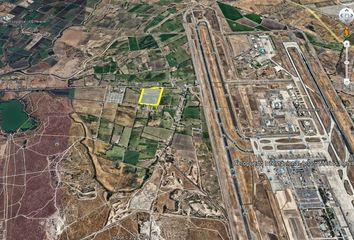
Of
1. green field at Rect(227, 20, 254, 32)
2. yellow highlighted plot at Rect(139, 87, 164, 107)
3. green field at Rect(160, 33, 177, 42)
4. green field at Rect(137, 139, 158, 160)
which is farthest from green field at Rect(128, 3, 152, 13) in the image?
green field at Rect(137, 139, 158, 160)

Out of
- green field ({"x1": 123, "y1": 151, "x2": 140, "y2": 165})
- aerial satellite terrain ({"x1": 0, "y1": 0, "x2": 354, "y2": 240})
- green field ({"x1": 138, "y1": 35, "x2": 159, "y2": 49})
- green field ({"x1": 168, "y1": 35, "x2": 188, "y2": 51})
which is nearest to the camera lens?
aerial satellite terrain ({"x1": 0, "y1": 0, "x2": 354, "y2": 240})

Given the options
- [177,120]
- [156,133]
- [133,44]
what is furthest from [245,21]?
[156,133]

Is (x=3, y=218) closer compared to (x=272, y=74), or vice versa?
(x=3, y=218)

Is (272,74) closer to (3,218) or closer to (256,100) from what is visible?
(256,100)

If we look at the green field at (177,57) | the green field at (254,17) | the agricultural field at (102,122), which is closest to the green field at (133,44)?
the agricultural field at (102,122)

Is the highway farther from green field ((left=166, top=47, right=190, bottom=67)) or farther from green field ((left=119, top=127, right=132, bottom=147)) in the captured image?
green field ((left=119, top=127, right=132, bottom=147))

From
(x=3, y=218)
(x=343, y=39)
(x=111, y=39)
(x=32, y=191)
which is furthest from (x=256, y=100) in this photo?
(x=3, y=218)

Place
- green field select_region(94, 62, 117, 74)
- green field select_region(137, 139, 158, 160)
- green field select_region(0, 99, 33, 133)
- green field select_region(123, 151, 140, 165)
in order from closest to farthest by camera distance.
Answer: green field select_region(123, 151, 140, 165) < green field select_region(137, 139, 158, 160) < green field select_region(0, 99, 33, 133) < green field select_region(94, 62, 117, 74)
